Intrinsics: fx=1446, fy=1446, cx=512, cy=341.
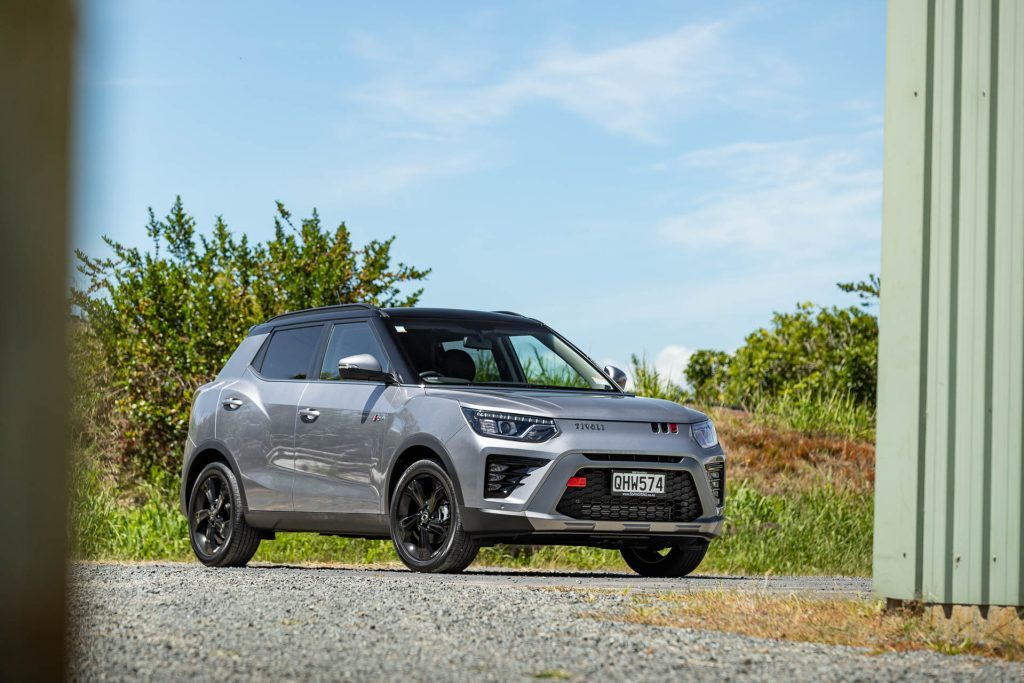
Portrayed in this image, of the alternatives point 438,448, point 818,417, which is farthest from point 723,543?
point 818,417

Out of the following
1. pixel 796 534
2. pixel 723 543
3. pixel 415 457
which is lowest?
pixel 723 543

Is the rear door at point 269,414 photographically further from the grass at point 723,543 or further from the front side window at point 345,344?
the grass at point 723,543

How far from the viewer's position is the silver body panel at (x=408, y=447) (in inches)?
386

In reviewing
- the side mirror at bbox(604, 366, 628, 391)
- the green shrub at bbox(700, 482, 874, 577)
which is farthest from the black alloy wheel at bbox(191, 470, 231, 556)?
the green shrub at bbox(700, 482, 874, 577)

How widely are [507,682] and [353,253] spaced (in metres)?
14.9

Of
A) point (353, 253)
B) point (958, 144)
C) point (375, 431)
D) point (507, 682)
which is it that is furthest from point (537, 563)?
point (507, 682)

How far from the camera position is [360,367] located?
10.5 m

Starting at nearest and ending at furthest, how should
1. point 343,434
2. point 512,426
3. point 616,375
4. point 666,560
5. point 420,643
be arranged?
point 420,643 < point 512,426 < point 343,434 < point 666,560 < point 616,375

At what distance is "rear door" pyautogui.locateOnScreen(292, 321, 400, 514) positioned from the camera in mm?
10609

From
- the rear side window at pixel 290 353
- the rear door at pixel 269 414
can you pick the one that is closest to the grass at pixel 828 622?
the rear door at pixel 269 414

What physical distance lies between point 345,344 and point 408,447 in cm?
147

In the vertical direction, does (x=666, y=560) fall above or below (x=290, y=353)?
below

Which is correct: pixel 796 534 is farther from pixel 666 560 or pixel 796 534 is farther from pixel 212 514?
pixel 212 514

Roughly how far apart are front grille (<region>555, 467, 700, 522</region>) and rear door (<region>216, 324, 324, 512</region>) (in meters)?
2.55
